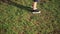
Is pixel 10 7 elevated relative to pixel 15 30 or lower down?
elevated

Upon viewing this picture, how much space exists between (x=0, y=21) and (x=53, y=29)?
1.88 meters

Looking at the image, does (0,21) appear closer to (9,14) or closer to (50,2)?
(9,14)

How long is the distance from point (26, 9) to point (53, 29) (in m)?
1.42

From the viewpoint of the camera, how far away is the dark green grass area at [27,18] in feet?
19.8

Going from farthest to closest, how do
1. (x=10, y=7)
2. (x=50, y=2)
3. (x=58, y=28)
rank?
(x=50, y=2), (x=10, y=7), (x=58, y=28)

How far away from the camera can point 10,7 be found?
6.90 metres

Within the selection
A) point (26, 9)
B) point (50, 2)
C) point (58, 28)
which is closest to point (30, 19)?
point (26, 9)

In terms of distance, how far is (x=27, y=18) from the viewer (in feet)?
21.4

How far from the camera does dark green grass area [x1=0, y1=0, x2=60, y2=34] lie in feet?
19.8

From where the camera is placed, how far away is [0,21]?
6.19 metres

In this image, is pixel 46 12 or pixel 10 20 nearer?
pixel 10 20

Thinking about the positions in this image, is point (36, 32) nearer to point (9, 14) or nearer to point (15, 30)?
point (15, 30)

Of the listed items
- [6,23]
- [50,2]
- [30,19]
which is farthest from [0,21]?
[50,2]

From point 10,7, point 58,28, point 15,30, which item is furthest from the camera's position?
point 10,7
